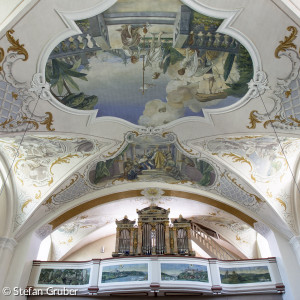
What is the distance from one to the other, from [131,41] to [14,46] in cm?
275

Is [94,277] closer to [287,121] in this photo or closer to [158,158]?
[158,158]

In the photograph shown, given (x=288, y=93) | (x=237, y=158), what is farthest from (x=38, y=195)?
(x=288, y=93)

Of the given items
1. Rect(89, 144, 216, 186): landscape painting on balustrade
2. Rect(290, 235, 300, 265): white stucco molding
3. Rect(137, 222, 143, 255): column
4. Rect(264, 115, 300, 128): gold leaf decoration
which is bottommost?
Rect(290, 235, 300, 265): white stucco molding

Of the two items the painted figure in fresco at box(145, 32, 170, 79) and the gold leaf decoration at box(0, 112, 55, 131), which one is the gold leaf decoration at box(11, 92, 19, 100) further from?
the painted figure in fresco at box(145, 32, 170, 79)

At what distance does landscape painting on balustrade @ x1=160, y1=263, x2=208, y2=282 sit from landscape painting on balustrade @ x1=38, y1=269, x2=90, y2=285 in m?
2.77

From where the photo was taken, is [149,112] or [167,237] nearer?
[149,112]

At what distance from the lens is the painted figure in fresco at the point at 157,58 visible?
7.77m

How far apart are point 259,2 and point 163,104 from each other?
3.90m

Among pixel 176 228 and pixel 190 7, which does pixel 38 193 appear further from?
pixel 190 7

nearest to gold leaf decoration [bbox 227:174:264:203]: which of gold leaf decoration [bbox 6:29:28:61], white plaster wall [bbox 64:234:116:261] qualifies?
white plaster wall [bbox 64:234:116:261]

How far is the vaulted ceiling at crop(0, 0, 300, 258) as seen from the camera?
7.12 m

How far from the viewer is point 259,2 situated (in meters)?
6.68

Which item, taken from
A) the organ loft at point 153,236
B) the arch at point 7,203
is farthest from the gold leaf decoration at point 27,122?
the organ loft at point 153,236

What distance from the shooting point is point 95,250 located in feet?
51.1
